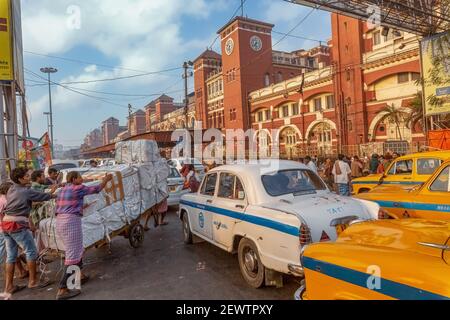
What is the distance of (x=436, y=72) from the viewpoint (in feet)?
43.1

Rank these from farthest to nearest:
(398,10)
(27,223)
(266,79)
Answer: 1. (266,79)
2. (398,10)
3. (27,223)

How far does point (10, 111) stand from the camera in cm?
1072

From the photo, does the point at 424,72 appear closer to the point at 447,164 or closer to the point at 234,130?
the point at 447,164

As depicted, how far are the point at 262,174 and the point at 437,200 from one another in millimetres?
2629

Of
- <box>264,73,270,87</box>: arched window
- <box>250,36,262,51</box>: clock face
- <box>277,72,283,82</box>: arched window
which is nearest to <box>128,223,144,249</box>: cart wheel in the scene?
<box>250,36,262,51</box>: clock face

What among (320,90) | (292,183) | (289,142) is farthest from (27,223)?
(289,142)

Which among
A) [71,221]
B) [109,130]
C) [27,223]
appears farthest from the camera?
[109,130]

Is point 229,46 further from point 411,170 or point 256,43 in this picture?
point 411,170

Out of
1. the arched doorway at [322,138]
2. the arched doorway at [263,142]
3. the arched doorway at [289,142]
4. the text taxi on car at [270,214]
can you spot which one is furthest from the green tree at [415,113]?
the text taxi on car at [270,214]

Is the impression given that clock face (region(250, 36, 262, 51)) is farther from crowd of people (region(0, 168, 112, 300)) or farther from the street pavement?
crowd of people (region(0, 168, 112, 300))

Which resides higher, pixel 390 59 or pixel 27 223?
pixel 390 59

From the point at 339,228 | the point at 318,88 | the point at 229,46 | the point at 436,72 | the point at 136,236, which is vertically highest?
the point at 229,46

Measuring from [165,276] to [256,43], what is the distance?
160 feet

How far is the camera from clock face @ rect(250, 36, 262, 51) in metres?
49.6
